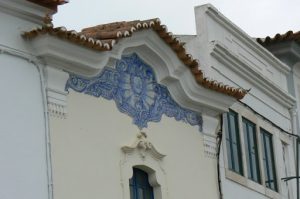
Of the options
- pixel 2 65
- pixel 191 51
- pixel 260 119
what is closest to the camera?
pixel 2 65

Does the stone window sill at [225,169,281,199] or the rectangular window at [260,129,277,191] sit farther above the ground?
the rectangular window at [260,129,277,191]

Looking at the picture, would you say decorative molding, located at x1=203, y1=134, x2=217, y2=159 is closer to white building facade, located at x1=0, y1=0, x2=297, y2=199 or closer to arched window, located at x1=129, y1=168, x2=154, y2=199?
white building facade, located at x1=0, y1=0, x2=297, y2=199

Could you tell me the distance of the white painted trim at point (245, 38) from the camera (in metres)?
19.7

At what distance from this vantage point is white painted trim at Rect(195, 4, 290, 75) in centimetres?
1966

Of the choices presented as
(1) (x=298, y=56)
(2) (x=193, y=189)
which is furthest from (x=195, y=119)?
(1) (x=298, y=56)

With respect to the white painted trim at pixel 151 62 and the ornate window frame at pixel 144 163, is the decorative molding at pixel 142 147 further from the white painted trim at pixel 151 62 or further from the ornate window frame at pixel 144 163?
the white painted trim at pixel 151 62

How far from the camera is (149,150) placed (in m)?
16.2

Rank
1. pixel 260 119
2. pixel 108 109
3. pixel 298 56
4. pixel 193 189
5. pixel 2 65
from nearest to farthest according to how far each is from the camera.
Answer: pixel 2 65, pixel 108 109, pixel 193 189, pixel 260 119, pixel 298 56

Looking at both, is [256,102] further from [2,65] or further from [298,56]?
[2,65]

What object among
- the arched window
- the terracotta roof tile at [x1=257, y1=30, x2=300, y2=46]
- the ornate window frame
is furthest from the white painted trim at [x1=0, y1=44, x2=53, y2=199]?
the terracotta roof tile at [x1=257, y1=30, x2=300, y2=46]

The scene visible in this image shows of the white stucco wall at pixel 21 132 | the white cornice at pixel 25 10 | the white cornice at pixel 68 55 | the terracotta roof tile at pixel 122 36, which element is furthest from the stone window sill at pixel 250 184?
the white cornice at pixel 25 10

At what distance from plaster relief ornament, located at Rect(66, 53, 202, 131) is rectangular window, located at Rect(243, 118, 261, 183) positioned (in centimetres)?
274

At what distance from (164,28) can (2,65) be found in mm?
3302

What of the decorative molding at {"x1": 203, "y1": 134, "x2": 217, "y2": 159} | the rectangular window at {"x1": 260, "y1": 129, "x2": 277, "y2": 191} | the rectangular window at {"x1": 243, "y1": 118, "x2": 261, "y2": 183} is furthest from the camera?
the rectangular window at {"x1": 260, "y1": 129, "x2": 277, "y2": 191}
